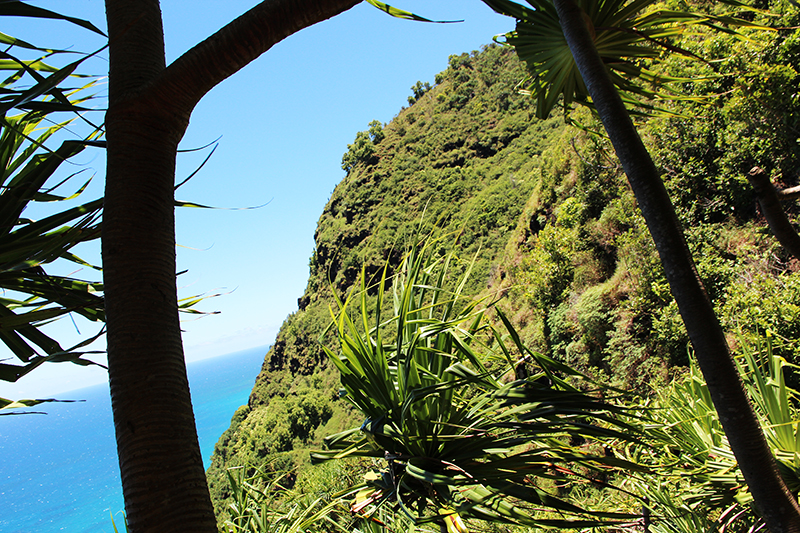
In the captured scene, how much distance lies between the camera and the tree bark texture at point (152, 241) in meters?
0.69

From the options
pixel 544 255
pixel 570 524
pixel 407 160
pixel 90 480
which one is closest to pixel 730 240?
pixel 544 255

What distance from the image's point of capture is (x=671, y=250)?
1180 millimetres

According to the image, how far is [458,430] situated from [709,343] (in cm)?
74

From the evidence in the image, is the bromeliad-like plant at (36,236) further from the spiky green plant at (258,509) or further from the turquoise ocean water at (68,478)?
the turquoise ocean water at (68,478)

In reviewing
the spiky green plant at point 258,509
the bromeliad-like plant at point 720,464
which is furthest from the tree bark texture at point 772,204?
the spiky green plant at point 258,509

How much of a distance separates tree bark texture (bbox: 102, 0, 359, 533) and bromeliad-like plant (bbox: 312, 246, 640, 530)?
555mm

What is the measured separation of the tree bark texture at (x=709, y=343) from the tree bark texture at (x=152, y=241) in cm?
92

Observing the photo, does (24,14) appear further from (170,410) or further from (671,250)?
(671,250)

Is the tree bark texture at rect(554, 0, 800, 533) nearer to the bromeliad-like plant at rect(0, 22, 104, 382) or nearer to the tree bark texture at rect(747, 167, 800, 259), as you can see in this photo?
the tree bark texture at rect(747, 167, 800, 259)

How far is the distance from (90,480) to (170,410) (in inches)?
3527

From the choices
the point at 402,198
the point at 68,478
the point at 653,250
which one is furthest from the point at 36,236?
the point at 68,478

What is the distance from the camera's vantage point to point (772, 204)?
97 cm

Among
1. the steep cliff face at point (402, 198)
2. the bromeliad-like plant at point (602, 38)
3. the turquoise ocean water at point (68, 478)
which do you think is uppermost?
the steep cliff face at point (402, 198)

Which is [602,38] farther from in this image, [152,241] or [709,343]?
[152,241]
